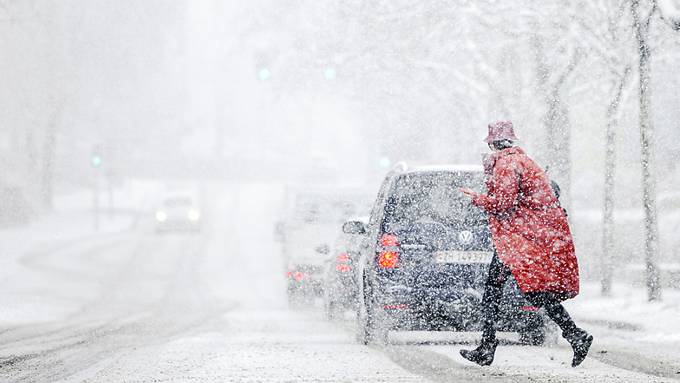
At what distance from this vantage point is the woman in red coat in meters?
9.26

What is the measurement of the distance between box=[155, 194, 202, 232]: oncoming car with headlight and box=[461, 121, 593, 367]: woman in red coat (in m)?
38.5

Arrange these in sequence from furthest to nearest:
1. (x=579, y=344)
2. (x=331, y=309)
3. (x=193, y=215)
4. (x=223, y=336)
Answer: (x=193, y=215), (x=331, y=309), (x=223, y=336), (x=579, y=344)

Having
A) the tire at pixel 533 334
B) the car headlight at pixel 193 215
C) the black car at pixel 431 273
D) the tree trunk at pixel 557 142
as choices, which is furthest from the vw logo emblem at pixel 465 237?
the car headlight at pixel 193 215

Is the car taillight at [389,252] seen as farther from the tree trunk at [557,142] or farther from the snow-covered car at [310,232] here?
the tree trunk at [557,142]

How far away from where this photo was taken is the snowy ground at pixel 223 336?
29.6 ft

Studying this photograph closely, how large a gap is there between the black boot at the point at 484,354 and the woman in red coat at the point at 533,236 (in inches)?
17.8

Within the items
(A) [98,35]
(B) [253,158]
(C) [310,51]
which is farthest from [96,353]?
(B) [253,158]

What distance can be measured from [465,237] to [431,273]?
42 cm

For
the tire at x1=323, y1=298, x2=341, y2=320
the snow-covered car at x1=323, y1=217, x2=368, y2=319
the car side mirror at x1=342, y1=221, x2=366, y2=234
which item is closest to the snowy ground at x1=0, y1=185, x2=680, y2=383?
the tire at x1=323, y1=298, x2=341, y2=320

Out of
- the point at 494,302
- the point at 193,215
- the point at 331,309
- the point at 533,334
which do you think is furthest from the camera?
the point at 193,215

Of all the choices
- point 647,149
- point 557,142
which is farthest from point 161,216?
point 647,149

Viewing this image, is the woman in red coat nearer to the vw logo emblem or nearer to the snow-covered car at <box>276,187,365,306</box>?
the vw logo emblem

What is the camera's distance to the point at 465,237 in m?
11.2

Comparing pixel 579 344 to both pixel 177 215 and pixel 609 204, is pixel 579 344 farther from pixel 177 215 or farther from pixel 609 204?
pixel 177 215
